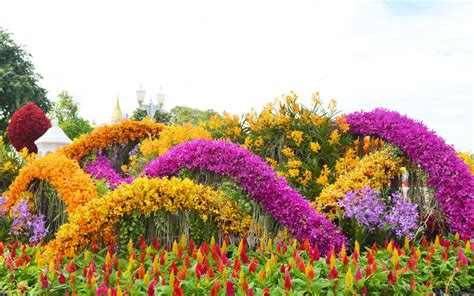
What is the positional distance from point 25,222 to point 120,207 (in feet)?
6.83

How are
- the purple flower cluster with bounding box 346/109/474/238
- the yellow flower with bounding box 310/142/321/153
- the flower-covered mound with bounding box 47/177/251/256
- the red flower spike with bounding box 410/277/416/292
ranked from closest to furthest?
the red flower spike with bounding box 410/277/416/292 < the flower-covered mound with bounding box 47/177/251/256 < the purple flower cluster with bounding box 346/109/474/238 < the yellow flower with bounding box 310/142/321/153

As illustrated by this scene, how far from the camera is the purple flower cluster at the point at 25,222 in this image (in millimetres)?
5811

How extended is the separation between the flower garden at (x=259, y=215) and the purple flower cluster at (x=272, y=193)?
0.01 meters

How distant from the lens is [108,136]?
27.2 feet

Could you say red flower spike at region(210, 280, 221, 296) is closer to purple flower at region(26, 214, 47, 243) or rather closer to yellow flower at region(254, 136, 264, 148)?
purple flower at region(26, 214, 47, 243)

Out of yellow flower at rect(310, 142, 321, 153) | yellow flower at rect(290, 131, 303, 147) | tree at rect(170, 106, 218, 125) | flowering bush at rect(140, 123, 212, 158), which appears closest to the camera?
yellow flower at rect(310, 142, 321, 153)

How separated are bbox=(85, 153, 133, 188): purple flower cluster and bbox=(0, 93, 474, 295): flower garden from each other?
4 centimetres

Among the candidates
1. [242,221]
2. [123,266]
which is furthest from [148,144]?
[123,266]

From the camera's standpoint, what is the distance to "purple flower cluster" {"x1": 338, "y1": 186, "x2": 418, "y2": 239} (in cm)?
543

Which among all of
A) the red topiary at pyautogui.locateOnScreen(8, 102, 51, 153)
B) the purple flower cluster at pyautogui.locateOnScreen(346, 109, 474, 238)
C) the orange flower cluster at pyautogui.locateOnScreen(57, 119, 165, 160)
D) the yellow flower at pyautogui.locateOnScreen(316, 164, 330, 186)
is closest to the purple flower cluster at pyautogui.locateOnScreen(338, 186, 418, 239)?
the purple flower cluster at pyautogui.locateOnScreen(346, 109, 474, 238)

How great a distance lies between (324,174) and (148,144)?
2737 millimetres

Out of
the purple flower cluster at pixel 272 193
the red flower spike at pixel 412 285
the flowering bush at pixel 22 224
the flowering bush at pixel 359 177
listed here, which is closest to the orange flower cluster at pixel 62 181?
the flowering bush at pixel 22 224

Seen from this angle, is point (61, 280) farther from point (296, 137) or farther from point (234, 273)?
point (296, 137)

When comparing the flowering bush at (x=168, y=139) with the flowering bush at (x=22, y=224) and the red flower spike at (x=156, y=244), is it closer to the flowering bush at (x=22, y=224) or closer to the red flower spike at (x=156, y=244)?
the flowering bush at (x=22, y=224)
